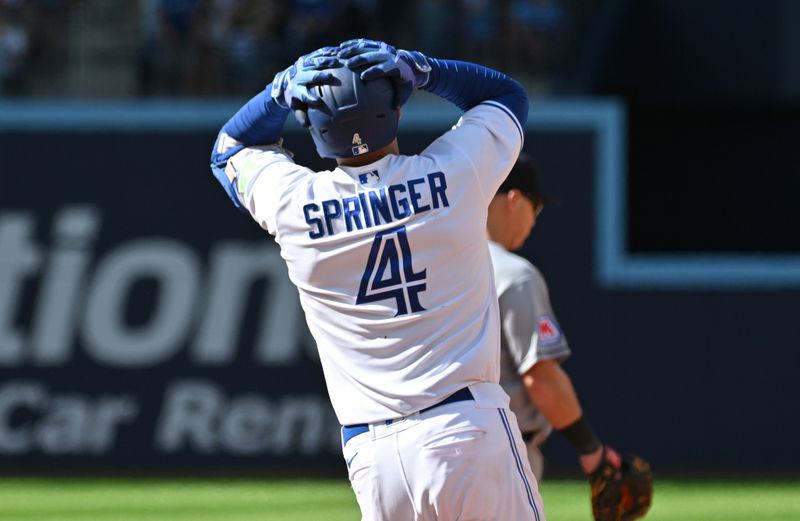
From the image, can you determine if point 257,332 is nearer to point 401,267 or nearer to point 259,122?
point 259,122

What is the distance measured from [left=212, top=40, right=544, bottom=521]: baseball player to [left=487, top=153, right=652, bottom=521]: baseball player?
38.0 inches

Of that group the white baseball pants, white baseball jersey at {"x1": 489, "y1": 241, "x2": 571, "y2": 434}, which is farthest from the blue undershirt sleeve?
white baseball jersey at {"x1": 489, "y1": 241, "x2": 571, "y2": 434}

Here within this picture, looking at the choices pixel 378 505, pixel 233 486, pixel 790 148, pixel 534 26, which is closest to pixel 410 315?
pixel 378 505

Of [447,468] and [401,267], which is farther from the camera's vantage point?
[401,267]

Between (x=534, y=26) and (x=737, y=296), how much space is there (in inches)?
172

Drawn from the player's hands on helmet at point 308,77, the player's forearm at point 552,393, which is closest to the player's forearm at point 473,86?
the player's hands on helmet at point 308,77

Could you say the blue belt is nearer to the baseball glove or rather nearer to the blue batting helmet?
the blue batting helmet

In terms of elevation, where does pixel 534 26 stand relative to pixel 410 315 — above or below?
below

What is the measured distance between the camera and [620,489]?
4.98 m

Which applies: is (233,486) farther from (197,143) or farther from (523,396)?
(523,396)

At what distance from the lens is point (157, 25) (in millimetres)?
14750

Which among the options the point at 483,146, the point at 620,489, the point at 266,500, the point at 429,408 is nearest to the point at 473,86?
the point at 483,146

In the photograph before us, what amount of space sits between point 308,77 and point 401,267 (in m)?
0.57

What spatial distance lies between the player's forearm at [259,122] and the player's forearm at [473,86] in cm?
43
